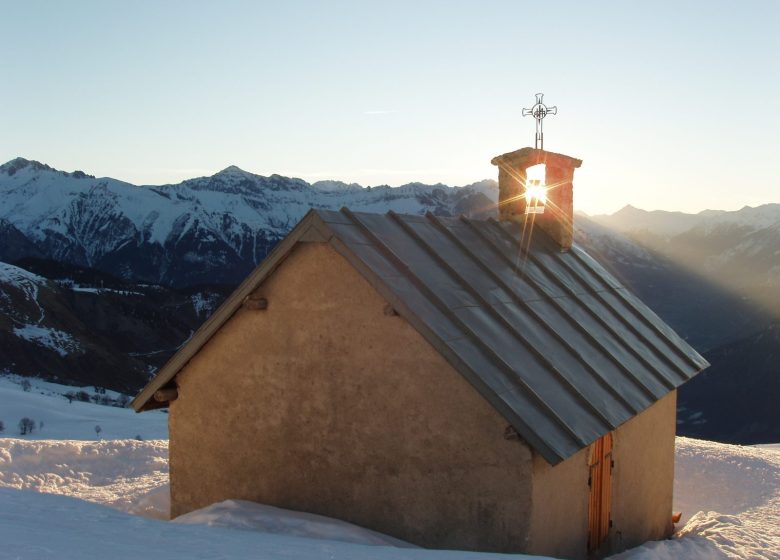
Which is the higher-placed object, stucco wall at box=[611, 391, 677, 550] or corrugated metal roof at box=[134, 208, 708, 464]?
corrugated metal roof at box=[134, 208, 708, 464]

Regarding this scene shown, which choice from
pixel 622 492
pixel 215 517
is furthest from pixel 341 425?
pixel 622 492

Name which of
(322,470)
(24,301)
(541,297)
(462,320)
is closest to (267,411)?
(322,470)

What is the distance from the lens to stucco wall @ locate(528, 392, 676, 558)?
23.8 ft

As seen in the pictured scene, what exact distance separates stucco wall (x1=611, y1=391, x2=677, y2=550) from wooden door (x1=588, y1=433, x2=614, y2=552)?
21 centimetres

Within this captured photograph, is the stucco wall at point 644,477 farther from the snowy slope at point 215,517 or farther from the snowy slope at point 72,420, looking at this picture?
the snowy slope at point 72,420

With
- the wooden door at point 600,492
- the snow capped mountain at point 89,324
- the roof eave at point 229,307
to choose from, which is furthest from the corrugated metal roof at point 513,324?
the snow capped mountain at point 89,324

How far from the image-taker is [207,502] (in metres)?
8.76

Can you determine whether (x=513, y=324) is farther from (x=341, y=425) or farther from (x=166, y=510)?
(x=166, y=510)

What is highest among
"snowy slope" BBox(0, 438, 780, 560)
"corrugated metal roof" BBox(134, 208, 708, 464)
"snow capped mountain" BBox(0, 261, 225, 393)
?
"corrugated metal roof" BBox(134, 208, 708, 464)

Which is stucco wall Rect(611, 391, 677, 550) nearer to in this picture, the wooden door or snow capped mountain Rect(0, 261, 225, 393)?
the wooden door

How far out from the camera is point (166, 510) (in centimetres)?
1006

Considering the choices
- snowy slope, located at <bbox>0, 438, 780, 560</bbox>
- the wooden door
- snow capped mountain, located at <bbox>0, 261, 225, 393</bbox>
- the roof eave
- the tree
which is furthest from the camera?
snow capped mountain, located at <bbox>0, 261, 225, 393</bbox>

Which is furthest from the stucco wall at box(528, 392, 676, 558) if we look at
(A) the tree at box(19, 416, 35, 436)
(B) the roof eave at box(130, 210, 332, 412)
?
(A) the tree at box(19, 416, 35, 436)

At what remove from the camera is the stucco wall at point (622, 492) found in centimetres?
726
